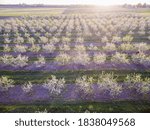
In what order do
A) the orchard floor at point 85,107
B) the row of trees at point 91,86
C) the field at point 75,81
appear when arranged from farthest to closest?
the row of trees at point 91,86
the field at point 75,81
the orchard floor at point 85,107

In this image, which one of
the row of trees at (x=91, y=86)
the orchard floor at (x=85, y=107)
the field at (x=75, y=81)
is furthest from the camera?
the row of trees at (x=91, y=86)

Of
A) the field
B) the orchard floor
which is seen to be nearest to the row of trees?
the field

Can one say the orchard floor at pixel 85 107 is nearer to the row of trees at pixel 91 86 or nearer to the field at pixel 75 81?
the field at pixel 75 81

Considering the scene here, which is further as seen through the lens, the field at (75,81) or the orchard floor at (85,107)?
the field at (75,81)

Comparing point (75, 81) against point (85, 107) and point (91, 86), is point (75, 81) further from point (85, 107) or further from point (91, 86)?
point (85, 107)

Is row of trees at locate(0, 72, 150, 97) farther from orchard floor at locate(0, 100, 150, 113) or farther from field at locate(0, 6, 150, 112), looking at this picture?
→ orchard floor at locate(0, 100, 150, 113)

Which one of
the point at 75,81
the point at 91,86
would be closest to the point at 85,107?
the point at 91,86

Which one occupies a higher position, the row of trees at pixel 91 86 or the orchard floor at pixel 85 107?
the row of trees at pixel 91 86

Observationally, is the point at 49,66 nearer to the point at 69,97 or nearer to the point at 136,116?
the point at 69,97

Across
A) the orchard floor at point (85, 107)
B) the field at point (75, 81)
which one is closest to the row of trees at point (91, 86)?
the field at point (75, 81)

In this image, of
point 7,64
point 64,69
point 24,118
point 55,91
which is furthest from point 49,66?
point 24,118
